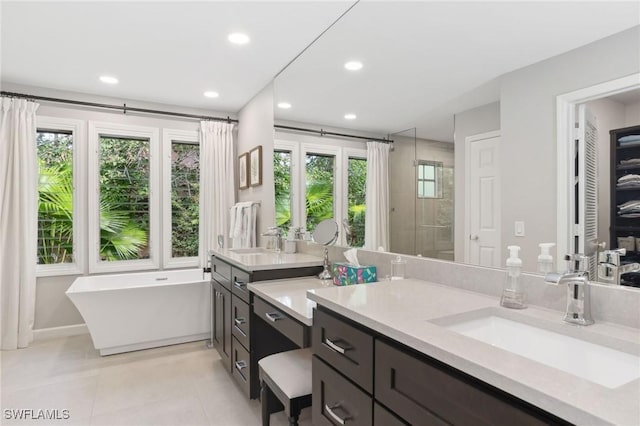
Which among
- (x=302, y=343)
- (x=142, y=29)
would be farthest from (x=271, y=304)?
(x=142, y=29)

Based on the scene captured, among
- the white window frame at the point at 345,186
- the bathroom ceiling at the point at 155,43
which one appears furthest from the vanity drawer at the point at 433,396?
the bathroom ceiling at the point at 155,43

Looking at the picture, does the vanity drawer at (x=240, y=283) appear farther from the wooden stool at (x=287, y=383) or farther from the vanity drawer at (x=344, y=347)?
the vanity drawer at (x=344, y=347)

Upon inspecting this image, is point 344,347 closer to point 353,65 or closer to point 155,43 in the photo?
point 353,65

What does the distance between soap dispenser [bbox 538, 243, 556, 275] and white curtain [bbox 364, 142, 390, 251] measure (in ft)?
2.86

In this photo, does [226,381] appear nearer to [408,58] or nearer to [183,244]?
[183,244]

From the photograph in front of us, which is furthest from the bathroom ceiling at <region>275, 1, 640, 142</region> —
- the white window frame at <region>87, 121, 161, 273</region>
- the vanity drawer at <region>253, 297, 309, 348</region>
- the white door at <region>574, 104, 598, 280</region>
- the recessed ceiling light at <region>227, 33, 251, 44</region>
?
the white window frame at <region>87, 121, 161, 273</region>

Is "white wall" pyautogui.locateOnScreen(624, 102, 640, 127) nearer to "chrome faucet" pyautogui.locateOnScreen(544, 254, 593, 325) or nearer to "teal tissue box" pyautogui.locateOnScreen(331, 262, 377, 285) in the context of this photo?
"chrome faucet" pyautogui.locateOnScreen(544, 254, 593, 325)

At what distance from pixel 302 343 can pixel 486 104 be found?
1.25 meters

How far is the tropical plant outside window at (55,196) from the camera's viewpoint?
12.1ft

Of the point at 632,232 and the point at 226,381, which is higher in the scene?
the point at 632,232

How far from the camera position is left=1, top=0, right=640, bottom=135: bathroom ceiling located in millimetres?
1294

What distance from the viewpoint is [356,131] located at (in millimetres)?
2232

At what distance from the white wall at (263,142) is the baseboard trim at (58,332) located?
2146 mm

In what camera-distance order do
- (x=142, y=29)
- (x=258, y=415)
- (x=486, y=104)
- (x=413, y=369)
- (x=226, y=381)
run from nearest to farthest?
(x=413, y=369), (x=486, y=104), (x=258, y=415), (x=142, y=29), (x=226, y=381)
